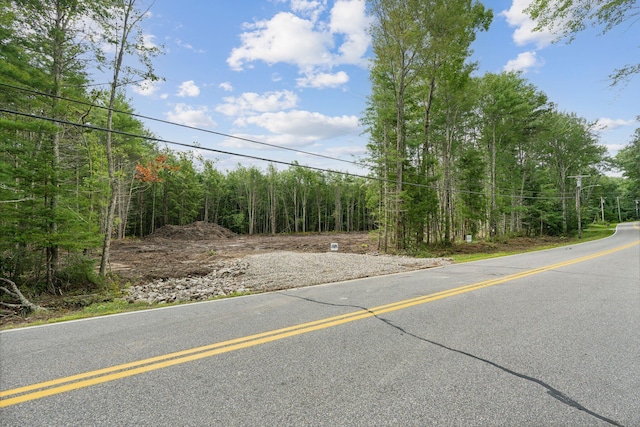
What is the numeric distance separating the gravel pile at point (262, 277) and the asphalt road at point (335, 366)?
222cm

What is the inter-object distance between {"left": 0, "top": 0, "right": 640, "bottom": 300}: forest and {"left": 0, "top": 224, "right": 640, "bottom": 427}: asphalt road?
3410mm

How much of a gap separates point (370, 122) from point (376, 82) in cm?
262

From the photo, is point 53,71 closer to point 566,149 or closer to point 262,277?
point 262,277

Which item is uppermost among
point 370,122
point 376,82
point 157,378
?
point 376,82

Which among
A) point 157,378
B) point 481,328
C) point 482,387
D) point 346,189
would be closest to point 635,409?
point 482,387

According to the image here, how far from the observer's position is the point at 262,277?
9.10 metres

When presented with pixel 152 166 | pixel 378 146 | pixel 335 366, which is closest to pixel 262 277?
pixel 335 366

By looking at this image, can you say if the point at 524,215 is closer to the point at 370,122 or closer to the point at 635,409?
the point at 370,122

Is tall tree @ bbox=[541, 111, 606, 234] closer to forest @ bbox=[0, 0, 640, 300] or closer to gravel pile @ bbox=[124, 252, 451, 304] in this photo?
forest @ bbox=[0, 0, 640, 300]

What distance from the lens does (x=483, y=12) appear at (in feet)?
50.4

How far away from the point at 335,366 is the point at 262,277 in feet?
21.4

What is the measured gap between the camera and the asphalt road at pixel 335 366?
7.18 feet

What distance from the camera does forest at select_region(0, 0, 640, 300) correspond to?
816cm

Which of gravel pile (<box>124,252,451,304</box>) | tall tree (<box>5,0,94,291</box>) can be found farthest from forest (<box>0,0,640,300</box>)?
gravel pile (<box>124,252,451,304</box>)
